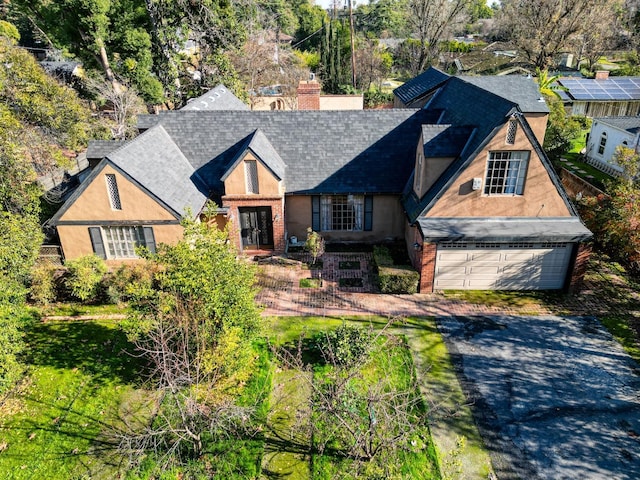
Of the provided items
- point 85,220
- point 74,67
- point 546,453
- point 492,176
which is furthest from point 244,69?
point 546,453

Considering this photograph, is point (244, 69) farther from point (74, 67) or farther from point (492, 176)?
point (492, 176)

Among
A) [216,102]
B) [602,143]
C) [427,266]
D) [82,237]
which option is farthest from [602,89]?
[82,237]

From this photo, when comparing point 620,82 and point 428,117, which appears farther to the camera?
point 620,82

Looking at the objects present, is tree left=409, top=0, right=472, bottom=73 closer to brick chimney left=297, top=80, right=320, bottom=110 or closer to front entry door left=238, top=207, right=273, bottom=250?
brick chimney left=297, top=80, right=320, bottom=110

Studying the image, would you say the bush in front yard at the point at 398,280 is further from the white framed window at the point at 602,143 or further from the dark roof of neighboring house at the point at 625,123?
the white framed window at the point at 602,143

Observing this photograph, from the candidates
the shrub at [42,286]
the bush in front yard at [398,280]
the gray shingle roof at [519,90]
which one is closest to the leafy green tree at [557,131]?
the gray shingle roof at [519,90]

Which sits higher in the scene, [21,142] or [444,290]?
[21,142]
